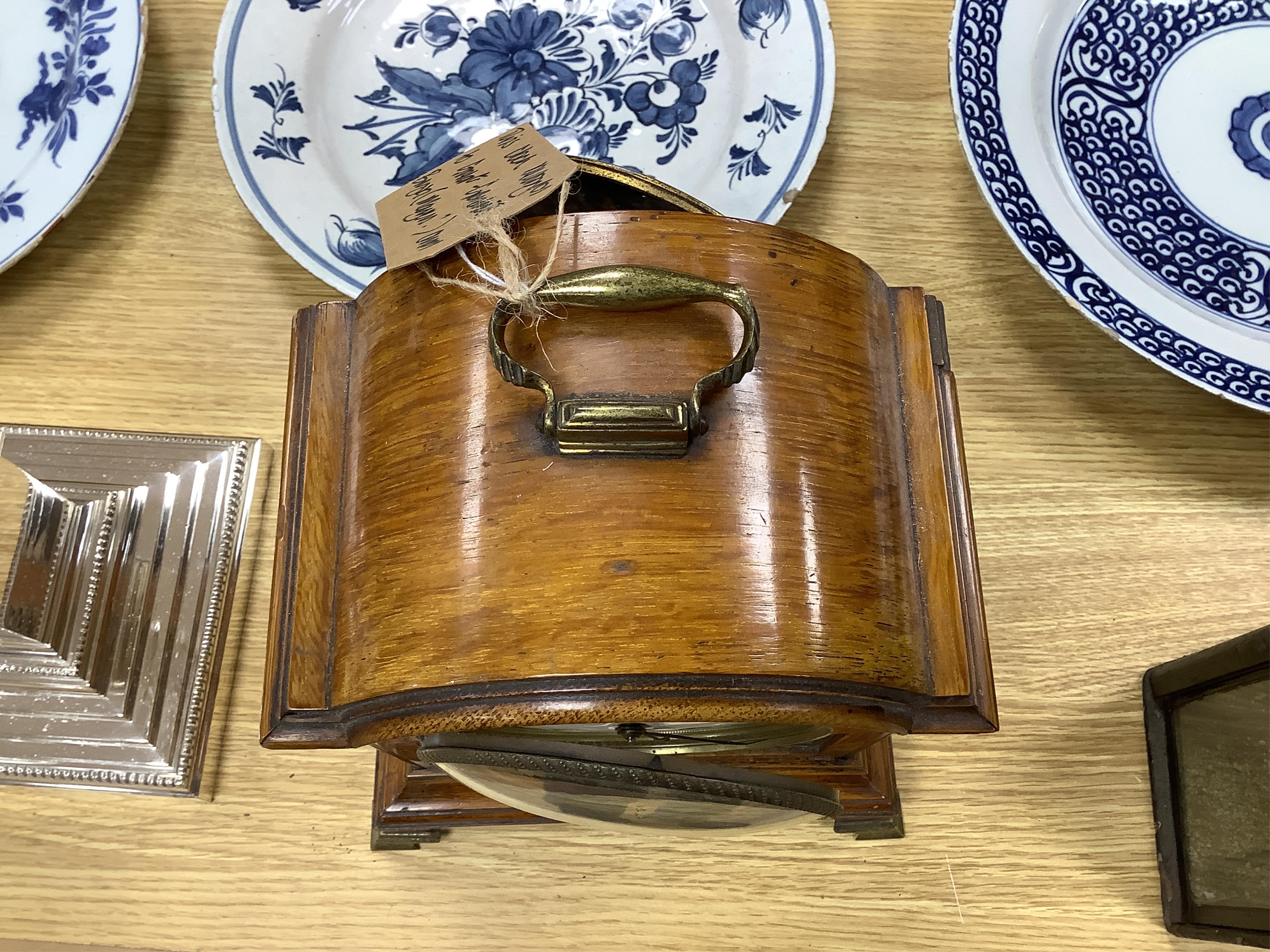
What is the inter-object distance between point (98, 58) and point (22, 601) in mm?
436

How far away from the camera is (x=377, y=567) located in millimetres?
429

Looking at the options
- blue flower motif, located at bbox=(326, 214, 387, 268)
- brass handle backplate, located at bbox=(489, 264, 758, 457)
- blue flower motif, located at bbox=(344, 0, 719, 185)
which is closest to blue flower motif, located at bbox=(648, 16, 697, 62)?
blue flower motif, located at bbox=(344, 0, 719, 185)

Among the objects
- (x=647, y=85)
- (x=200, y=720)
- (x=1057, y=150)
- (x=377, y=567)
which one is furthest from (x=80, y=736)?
(x=1057, y=150)

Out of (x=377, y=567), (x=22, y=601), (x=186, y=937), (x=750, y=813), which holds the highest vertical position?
(x=377, y=567)

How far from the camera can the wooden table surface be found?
0.64m

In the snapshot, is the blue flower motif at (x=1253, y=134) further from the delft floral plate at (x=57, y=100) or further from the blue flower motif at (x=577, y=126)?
the delft floral plate at (x=57, y=100)

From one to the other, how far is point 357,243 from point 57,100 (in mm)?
287

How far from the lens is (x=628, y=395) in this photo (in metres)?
0.40

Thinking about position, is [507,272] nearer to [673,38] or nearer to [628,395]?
[628,395]

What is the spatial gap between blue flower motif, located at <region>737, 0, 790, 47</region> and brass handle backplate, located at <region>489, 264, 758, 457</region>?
490mm

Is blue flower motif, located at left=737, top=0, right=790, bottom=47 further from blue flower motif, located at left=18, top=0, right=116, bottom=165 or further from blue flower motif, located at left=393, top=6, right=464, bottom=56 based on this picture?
blue flower motif, located at left=18, top=0, right=116, bottom=165

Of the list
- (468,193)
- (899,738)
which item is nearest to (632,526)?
(468,193)

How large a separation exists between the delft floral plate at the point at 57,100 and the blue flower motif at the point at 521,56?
267mm

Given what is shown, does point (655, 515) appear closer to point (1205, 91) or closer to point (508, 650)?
point (508, 650)
